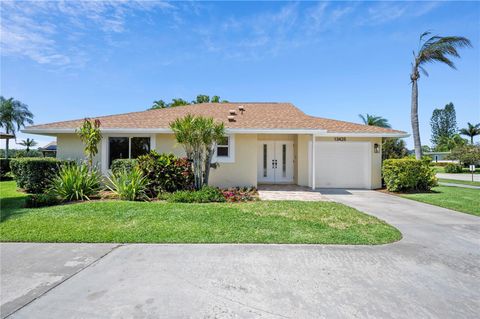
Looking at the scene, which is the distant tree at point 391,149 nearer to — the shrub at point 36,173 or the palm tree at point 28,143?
the shrub at point 36,173

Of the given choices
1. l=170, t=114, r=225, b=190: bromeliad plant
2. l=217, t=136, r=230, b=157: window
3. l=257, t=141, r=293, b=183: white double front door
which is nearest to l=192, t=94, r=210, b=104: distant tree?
l=257, t=141, r=293, b=183: white double front door

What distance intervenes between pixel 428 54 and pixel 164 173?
60.6ft

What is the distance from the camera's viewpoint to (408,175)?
12.7 meters

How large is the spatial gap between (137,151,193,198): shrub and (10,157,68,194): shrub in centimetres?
391

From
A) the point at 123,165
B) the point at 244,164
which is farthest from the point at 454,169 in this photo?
the point at 123,165

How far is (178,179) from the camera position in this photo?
10422 millimetres

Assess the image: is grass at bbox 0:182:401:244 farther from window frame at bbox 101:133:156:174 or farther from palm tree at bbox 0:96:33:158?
palm tree at bbox 0:96:33:158

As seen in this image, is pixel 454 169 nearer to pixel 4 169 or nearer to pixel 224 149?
pixel 224 149

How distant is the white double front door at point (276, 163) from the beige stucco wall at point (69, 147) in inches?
347

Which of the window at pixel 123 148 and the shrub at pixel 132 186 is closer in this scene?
the shrub at pixel 132 186

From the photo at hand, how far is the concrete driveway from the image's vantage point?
297 centimetres

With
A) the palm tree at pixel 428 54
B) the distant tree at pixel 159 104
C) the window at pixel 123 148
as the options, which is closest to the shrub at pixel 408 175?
the palm tree at pixel 428 54

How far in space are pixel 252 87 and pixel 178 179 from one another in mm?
14494

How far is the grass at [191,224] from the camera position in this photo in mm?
5426
